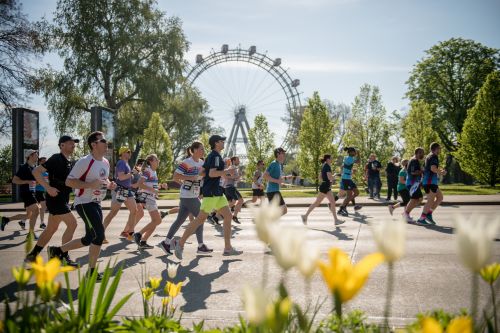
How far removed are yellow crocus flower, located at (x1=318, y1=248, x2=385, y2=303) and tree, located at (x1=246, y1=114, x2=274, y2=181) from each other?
3325 centimetres

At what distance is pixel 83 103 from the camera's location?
105 feet

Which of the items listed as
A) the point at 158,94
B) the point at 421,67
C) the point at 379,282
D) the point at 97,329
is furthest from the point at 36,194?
the point at 421,67

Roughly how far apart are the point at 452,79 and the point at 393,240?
49204 mm

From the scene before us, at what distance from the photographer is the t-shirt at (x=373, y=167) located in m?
20.2

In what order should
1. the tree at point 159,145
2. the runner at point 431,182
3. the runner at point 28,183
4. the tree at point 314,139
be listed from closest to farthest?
the runner at point 28,183, the runner at point 431,182, the tree at point 314,139, the tree at point 159,145

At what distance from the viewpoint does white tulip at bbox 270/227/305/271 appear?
41.6 inches

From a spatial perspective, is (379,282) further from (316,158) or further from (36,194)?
(316,158)

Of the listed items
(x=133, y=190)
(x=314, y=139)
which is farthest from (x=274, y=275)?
(x=314, y=139)

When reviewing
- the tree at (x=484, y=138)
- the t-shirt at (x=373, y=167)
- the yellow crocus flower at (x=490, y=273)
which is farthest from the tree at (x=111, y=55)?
the yellow crocus flower at (x=490, y=273)

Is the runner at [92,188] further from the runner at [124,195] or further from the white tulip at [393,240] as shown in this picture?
the white tulip at [393,240]

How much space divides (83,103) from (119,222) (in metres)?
21.7

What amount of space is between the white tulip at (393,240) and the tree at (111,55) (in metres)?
32.5

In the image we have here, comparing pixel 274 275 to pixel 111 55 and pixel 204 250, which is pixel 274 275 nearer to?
pixel 204 250

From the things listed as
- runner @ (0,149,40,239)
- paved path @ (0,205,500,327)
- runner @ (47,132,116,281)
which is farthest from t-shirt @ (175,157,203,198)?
runner @ (0,149,40,239)
